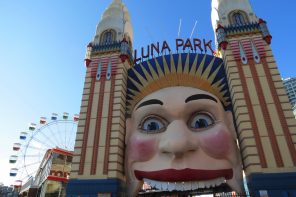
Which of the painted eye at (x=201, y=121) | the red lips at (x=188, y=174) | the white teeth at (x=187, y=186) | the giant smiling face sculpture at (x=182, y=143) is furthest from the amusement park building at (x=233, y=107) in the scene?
the white teeth at (x=187, y=186)

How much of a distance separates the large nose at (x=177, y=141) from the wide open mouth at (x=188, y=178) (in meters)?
0.98

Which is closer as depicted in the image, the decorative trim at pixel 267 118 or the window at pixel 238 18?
the decorative trim at pixel 267 118

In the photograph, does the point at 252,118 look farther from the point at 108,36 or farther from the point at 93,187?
the point at 108,36

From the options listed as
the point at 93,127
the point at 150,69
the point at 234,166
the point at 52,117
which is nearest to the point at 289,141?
the point at 234,166

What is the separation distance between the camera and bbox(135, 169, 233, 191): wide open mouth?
1220 centimetres

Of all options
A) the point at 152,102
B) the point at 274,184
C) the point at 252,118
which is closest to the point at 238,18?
the point at 252,118

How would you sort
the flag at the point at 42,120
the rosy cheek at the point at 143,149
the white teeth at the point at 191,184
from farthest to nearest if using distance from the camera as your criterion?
the flag at the point at 42,120 → the rosy cheek at the point at 143,149 → the white teeth at the point at 191,184

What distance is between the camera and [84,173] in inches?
544

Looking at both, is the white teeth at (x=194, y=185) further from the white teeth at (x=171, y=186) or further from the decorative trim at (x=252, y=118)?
the decorative trim at (x=252, y=118)

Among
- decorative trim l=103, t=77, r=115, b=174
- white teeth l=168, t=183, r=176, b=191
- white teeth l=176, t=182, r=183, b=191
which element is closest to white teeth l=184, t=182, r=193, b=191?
white teeth l=176, t=182, r=183, b=191

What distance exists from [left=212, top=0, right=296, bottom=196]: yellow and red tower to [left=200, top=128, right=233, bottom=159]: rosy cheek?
3.65 ft

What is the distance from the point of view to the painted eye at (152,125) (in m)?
13.5

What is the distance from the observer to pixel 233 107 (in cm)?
1442

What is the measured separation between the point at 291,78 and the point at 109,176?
478 ft
